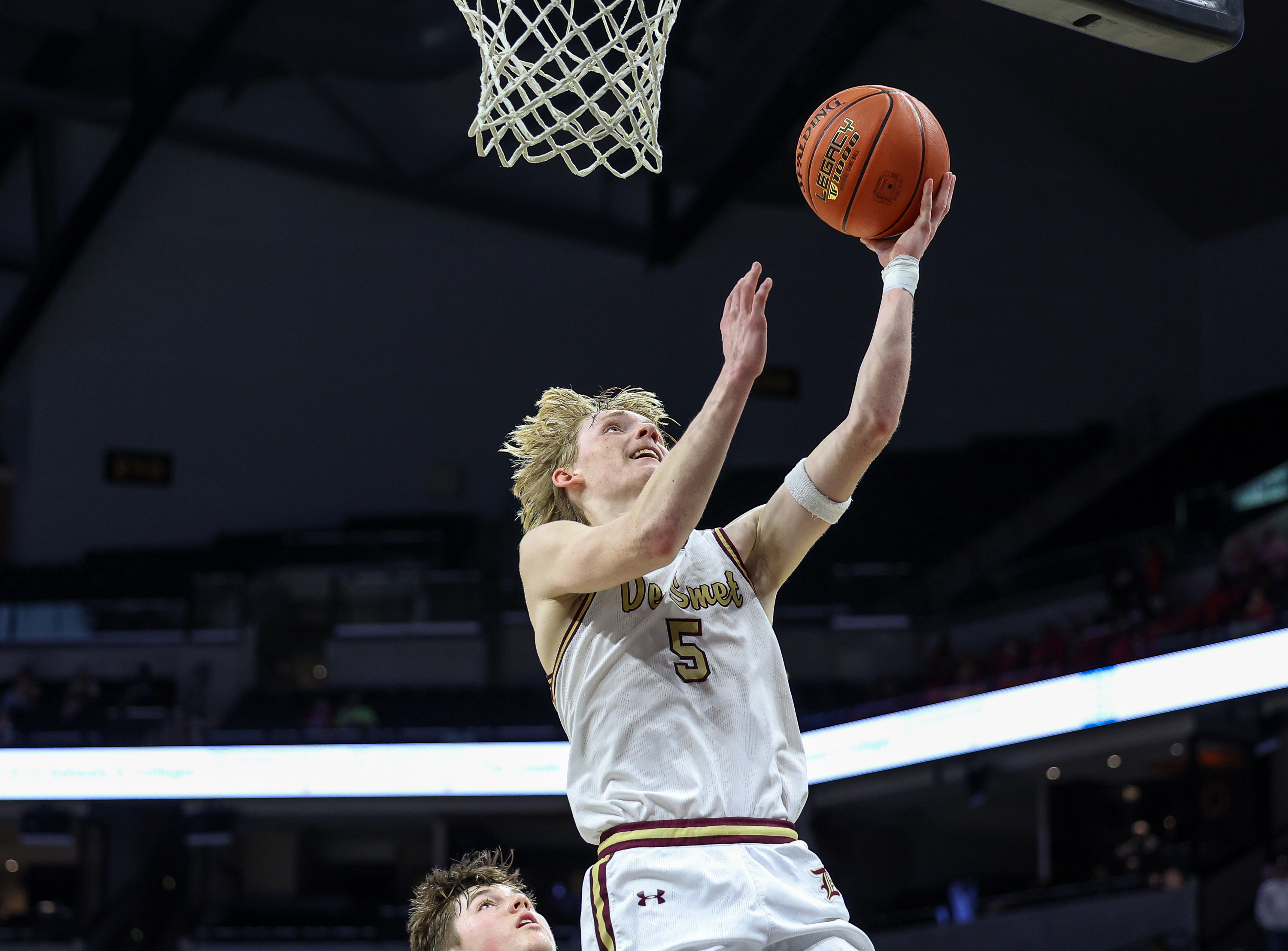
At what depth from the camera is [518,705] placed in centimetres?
1312

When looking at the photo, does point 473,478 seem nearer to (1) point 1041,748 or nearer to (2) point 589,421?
(1) point 1041,748

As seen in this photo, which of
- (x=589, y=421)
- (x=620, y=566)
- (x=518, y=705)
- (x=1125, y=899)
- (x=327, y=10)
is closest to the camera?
(x=620, y=566)

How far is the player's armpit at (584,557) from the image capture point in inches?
96.6

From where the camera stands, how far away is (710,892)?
2.43 metres

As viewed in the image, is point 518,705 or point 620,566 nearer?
point 620,566

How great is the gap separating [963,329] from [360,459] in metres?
7.30

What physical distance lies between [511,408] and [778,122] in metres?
4.59

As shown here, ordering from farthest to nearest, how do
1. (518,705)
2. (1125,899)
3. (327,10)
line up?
(327,10) → (518,705) → (1125,899)

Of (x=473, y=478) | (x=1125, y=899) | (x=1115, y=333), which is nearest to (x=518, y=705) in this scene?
(x=473, y=478)

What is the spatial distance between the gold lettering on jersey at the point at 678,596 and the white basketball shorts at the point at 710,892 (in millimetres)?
436

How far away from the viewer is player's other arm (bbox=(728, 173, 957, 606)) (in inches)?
103

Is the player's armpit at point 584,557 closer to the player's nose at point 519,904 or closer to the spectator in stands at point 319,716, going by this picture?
the player's nose at point 519,904

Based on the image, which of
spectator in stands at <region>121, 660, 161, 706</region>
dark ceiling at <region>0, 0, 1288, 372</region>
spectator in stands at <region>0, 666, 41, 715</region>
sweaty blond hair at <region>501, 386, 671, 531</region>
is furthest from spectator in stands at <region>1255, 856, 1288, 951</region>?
spectator in stands at <region>0, 666, 41, 715</region>

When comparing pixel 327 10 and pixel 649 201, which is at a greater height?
pixel 327 10
